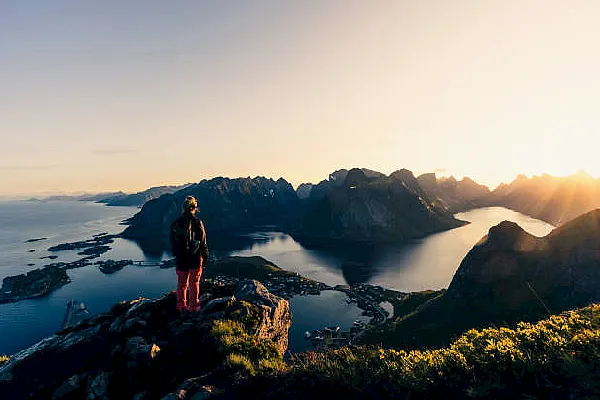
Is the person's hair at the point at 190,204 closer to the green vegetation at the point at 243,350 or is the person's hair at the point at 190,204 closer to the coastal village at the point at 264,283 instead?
the green vegetation at the point at 243,350

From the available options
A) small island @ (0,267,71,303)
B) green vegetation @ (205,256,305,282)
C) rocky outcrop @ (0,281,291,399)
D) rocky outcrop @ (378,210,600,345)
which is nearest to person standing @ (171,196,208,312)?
rocky outcrop @ (0,281,291,399)

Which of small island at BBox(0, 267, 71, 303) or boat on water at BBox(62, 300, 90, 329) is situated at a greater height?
small island at BBox(0, 267, 71, 303)

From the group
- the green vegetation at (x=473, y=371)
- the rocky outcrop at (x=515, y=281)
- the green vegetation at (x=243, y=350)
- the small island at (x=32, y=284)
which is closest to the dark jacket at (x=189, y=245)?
the green vegetation at (x=243, y=350)

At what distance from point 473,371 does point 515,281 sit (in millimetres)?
111681

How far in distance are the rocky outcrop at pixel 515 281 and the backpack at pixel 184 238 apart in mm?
75325

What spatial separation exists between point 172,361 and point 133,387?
137 centimetres

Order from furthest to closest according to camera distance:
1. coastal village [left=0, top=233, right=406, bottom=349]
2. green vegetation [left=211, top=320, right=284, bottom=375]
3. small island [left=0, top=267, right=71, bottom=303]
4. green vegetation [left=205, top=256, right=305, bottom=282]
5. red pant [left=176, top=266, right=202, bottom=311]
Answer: green vegetation [left=205, top=256, right=305, bottom=282], small island [left=0, top=267, right=71, bottom=303], coastal village [left=0, top=233, right=406, bottom=349], red pant [left=176, top=266, right=202, bottom=311], green vegetation [left=211, top=320, right=284, bottom=375]

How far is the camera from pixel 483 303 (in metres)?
94.3

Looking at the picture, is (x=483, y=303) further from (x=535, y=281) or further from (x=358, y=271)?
(x=358, y=271)

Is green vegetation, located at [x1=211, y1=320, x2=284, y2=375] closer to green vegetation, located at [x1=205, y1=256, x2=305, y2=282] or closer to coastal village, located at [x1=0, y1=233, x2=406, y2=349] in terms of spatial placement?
coastal village, located at [x1=0, y1=233, x2=406, y2=349]

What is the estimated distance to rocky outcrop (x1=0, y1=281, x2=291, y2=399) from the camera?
10.3 m

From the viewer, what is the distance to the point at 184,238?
14.6m

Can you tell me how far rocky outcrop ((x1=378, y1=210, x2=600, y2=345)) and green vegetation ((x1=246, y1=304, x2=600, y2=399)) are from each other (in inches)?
3012

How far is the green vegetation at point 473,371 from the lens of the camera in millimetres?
6551
